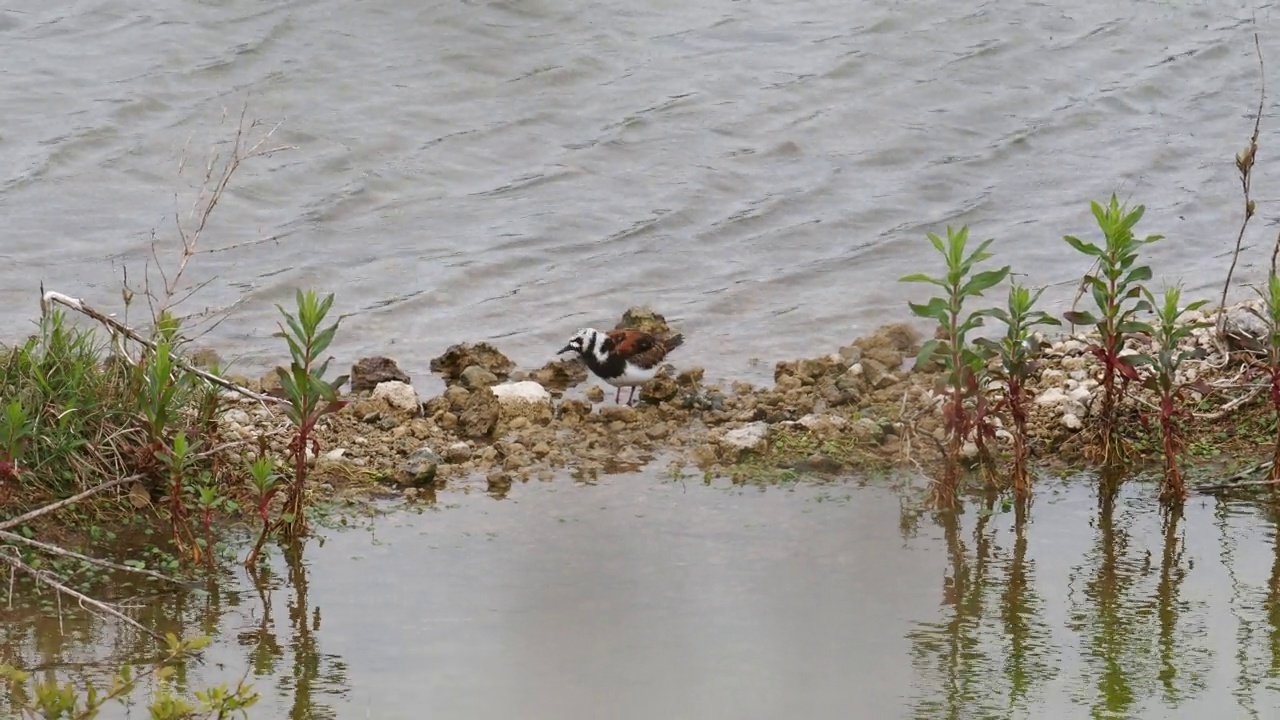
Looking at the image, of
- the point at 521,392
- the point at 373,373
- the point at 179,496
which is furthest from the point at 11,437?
the point at 521,392

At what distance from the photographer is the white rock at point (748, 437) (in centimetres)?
770

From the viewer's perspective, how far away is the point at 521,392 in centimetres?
844

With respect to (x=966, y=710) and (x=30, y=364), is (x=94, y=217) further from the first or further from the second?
(x=966, y=710)

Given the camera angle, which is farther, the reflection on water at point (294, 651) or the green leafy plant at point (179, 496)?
the green leafy plant at point (179, 496)

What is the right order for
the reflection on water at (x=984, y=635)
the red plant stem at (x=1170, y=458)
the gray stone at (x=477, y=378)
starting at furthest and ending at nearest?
the gray stone at (x=477, y=378) → the red plant stem at (x=1170, y=458) → the reflection on water at (x=984, y=635)

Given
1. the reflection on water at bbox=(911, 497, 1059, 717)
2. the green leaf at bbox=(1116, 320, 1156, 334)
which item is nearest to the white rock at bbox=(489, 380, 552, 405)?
the reflection on water at bbox=(911, 497, 1059, 717)

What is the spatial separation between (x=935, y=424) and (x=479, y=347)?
9.75 ft

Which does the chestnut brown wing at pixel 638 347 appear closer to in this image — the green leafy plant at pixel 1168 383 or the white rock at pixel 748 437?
the white rock at pixel 748 437

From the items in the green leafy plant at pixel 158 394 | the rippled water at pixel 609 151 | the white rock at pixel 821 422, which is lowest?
the white rock at pixel 821 422

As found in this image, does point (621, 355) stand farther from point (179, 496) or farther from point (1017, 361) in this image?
point (179, 496)

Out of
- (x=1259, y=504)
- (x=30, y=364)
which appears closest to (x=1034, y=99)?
(x=1259, y=504)

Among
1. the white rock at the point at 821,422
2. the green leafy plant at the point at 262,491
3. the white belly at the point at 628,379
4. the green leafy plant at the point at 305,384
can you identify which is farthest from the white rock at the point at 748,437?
the green leafy plant at the point at 262,491

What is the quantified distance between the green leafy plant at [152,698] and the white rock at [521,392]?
323 cm

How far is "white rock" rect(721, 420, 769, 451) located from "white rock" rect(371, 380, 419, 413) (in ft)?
5.46
